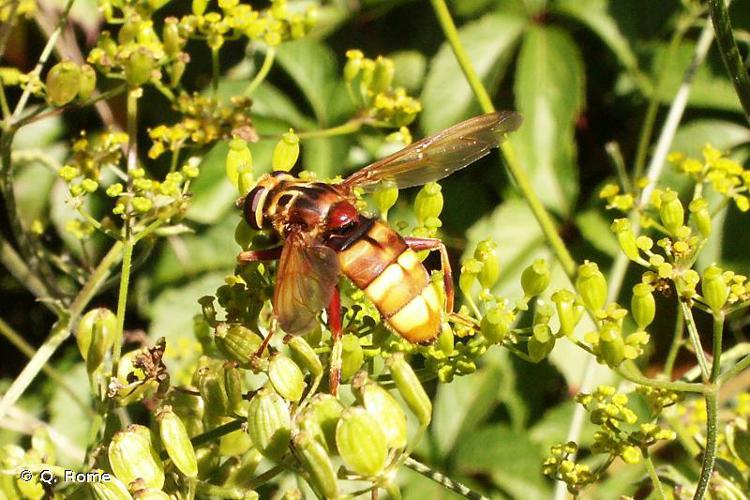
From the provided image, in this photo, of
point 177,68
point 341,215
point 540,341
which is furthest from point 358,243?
point 177,68

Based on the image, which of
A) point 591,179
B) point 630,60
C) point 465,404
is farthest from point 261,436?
point 591,179

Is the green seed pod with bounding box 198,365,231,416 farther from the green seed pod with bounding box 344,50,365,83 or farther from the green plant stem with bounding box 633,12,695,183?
the green plant stem with bounding box 633,12,695,183

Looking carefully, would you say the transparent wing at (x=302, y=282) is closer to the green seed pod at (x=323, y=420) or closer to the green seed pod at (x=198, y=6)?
the green seed pod at (x=323, y=420)

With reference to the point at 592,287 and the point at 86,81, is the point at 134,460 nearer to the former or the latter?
the point at 592,287

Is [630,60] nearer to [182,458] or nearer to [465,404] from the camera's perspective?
[465,404]

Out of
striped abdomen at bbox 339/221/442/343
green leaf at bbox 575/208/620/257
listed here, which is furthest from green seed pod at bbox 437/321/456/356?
green leaf at bbox 575/208/620/257

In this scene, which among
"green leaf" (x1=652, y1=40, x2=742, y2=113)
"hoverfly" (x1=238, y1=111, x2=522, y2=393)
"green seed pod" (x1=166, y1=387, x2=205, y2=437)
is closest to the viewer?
"hoverfly" (x1=238, y1=111, x2=522, y2=393)
